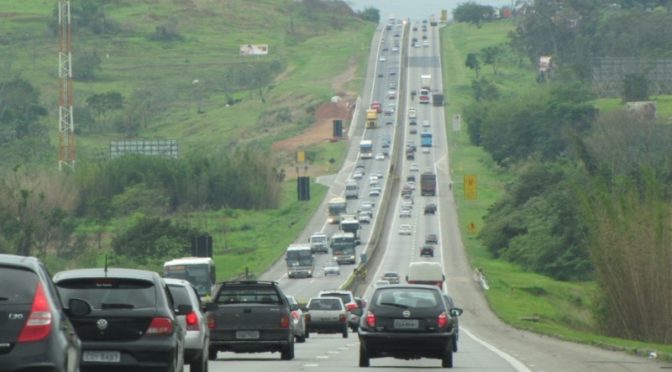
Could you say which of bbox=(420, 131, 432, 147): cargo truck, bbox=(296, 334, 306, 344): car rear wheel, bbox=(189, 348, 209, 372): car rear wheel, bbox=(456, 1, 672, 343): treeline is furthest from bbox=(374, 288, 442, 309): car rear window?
bbox=(420, 131, 432, 147): cargo truck

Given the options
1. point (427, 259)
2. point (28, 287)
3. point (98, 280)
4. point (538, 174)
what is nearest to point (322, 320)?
point (98, 280)

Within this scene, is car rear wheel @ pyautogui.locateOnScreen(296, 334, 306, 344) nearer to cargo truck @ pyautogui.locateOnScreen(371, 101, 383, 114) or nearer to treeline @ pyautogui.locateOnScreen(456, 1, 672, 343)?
treeline @ pyautogui.locateOnScreen(456, 1, 672, 343)

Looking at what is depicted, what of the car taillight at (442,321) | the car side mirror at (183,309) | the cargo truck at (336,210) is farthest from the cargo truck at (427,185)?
the car side mirror at (183,309)

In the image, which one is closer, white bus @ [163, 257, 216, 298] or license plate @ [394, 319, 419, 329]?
license plate @ [394, 319, 419, 329]

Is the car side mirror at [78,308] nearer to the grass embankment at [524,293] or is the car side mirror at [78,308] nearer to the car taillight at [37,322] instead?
the car taillight at [37,322]

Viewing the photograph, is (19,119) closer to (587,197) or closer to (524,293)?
(524,293)

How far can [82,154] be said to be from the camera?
180m

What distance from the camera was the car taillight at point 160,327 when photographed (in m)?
19.9

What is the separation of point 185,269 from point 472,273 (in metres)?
33.1

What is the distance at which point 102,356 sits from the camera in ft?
65.2

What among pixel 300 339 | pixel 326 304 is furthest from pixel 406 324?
pixel 326 304

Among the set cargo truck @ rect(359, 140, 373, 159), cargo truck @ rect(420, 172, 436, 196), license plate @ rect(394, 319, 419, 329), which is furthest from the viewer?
cargo truck @ rect(359, 140, 373, 159)

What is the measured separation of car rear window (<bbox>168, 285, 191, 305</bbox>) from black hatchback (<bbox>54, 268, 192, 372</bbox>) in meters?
4.94

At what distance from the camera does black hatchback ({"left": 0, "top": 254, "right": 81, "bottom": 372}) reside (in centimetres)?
1461
